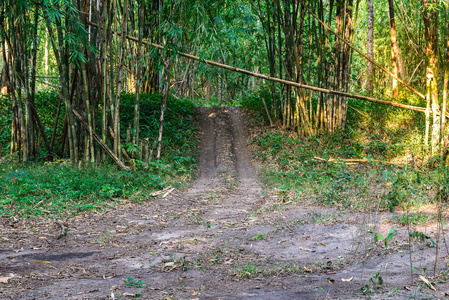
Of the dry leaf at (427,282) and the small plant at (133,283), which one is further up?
the dry leaf at (427,282)

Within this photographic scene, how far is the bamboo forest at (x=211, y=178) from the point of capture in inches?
98.5

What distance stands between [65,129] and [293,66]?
16.2ft

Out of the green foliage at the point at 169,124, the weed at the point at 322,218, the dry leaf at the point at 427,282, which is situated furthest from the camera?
the green foliage at the point at 169,124

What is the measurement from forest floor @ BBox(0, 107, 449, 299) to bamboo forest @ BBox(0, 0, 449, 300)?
2cm

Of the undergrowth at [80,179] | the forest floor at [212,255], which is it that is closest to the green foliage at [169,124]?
the undergrowth at [80,179]

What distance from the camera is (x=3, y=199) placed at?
432cm

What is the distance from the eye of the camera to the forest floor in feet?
7.32

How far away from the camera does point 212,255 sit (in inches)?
116

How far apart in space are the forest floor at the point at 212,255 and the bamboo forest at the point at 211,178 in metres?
0.02

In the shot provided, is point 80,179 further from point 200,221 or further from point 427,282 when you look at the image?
point 427,282

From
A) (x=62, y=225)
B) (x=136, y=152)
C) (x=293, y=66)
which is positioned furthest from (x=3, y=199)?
(x=293, y=66)

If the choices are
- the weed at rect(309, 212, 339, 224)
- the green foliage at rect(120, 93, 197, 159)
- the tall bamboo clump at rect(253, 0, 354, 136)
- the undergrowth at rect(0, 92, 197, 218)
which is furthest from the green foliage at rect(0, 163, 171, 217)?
the tall bamboo clump at rect(253, 0, 354, 136)

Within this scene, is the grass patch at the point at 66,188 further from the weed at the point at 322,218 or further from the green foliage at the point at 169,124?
the weed at the point at 322,218

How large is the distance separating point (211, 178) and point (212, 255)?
13.4ft
